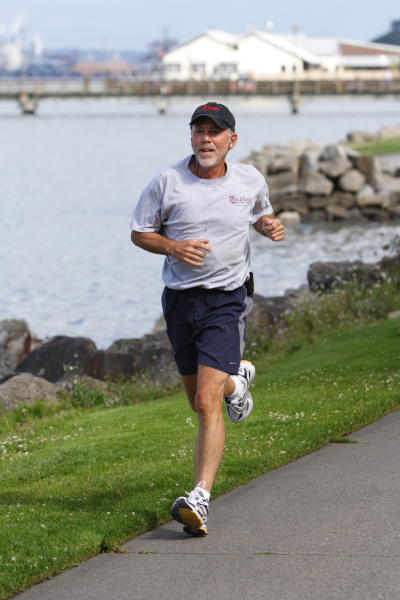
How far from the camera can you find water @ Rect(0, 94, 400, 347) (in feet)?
94.5

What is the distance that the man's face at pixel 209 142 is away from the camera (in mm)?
6828

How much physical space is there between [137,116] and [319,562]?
145 metres

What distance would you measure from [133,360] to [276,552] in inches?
431

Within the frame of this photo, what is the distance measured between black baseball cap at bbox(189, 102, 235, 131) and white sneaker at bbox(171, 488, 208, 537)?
1.95 meters

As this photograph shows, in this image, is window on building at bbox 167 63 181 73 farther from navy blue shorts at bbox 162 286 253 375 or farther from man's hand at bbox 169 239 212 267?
man's hand at bbox 169 239 212 267

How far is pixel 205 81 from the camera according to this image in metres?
130

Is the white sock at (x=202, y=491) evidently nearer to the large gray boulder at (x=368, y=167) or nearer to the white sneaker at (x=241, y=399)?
the white sneaker at (x=241, y=399)

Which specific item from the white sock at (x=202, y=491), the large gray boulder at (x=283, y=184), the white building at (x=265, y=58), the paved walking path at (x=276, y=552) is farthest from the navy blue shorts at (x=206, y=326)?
the white building at (x=265, y=58)

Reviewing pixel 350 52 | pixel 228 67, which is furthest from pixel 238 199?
pixel 350 52

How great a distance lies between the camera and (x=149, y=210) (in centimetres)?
694

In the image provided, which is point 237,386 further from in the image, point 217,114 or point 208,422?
point 217,114

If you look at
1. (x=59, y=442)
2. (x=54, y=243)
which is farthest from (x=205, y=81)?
(x=59, y=442)

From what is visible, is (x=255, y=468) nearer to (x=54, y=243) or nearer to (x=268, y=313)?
(x=268, y=313)

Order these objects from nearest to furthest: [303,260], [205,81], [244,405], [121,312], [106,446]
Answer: [244,405], [106,446], [121,312], [303,260], [205,81]
